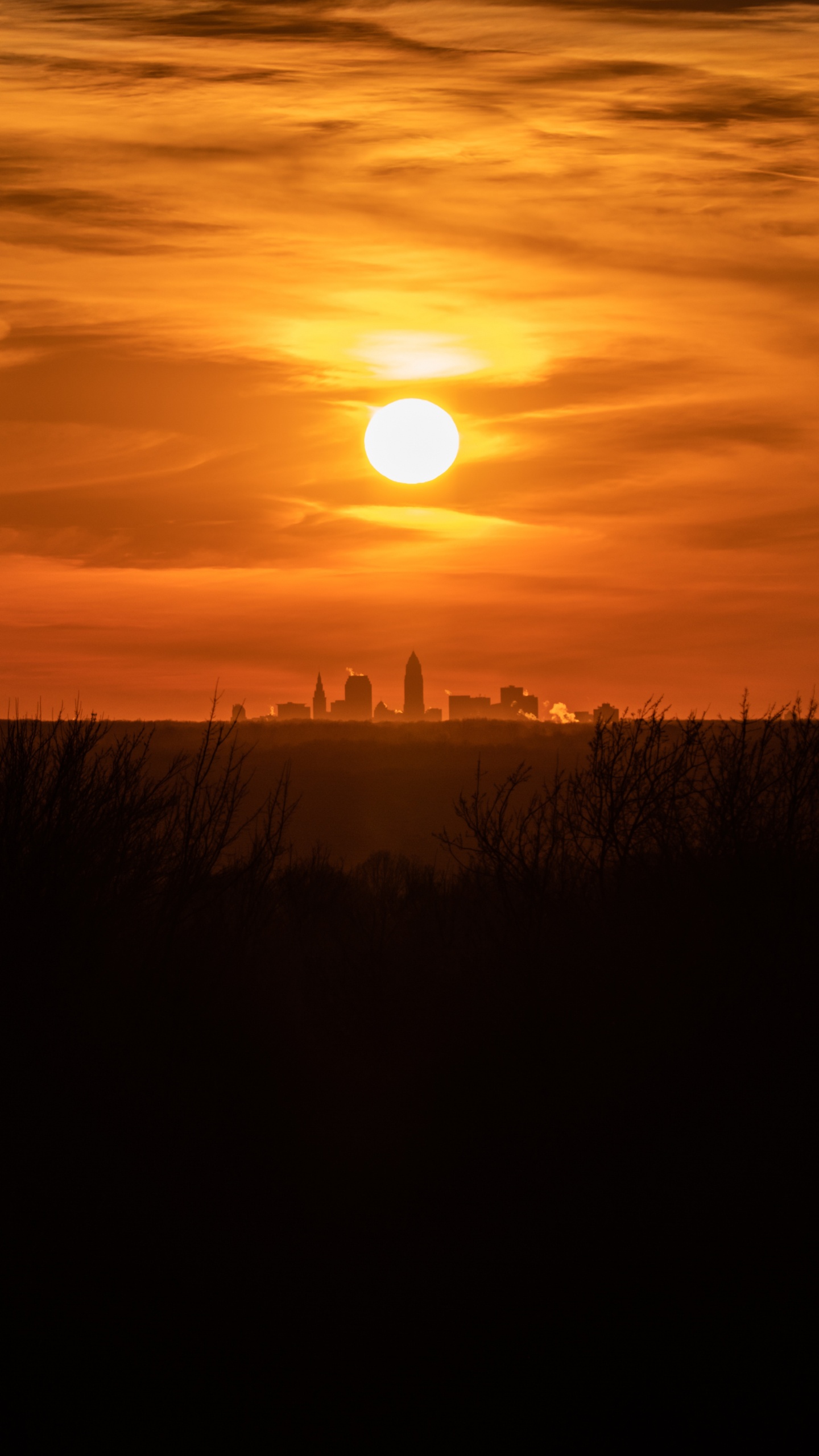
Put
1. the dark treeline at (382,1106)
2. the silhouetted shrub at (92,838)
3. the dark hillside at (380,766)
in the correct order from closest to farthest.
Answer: the dark treeline at (382,1106) → the silhouetted shrub at (92,838) → the dark hillside at (380,766)

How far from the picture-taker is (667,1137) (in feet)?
40.5

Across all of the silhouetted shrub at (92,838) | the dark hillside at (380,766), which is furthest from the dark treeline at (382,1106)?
the dark hillside at (380,766)

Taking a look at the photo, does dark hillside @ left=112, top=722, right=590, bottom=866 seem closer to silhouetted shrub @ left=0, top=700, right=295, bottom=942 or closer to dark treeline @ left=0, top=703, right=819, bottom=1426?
dark treeline @ left=0, top=703, right=819, bottom=1426

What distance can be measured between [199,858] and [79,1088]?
4805mm

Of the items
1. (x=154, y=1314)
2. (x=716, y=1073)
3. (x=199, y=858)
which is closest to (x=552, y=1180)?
(x=716, y=1073)

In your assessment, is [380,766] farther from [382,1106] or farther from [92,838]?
[382,1106]

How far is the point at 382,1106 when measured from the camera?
14.4m

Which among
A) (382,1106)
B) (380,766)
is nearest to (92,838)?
(382,1106)

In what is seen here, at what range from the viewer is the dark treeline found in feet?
31.2

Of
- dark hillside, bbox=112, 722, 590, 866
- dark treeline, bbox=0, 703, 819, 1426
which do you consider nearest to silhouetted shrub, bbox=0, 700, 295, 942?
dark treeline, bbox=0, 703, 819, 1426

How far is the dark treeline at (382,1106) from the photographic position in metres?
9.50

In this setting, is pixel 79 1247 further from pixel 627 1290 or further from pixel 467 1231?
pixel 627 1290

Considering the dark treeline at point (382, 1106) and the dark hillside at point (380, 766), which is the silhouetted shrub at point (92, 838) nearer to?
the dark treeline at point (382, 1106)

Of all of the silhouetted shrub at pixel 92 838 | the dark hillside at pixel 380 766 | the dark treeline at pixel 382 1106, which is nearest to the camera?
the dark treeline at pixel 382 1106
